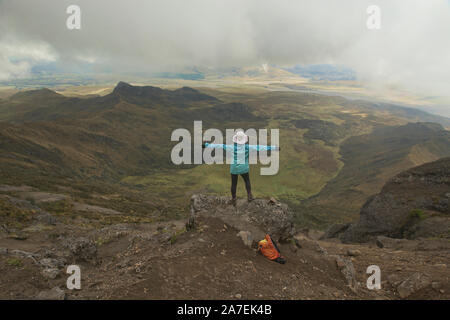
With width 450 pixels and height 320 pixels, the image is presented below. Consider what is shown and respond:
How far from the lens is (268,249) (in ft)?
32.4

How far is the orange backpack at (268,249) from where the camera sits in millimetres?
9781

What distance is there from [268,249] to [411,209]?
22.1m

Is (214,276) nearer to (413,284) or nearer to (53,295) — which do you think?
(53,295)

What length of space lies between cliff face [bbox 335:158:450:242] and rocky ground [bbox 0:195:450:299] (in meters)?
8.61

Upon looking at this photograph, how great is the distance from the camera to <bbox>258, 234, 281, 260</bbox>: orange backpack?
9781 mm

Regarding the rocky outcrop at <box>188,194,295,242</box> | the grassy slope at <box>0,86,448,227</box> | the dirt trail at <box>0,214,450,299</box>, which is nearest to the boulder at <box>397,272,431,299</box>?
the dirt trail at <box>0,214,450,299</box>

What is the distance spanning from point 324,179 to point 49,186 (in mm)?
101346

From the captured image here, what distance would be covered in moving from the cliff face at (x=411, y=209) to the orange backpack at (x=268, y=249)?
16.3 m

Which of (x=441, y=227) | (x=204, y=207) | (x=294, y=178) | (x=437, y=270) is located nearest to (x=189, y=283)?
(x=204, y=207)

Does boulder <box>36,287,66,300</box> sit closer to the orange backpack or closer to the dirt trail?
the dirt trail

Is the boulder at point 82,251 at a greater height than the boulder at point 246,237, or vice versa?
the boulder at point 246,237

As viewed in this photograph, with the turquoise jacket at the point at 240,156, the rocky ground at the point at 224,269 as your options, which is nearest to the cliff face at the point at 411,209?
the rocky ground at the point at 224,269

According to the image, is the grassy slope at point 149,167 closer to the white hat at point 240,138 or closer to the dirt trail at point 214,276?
the dirt trail at point 214,276

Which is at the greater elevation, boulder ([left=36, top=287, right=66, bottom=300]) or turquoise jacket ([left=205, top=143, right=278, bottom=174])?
turquoise jacket ([left=205, top=143, right=278, bottom=174])
